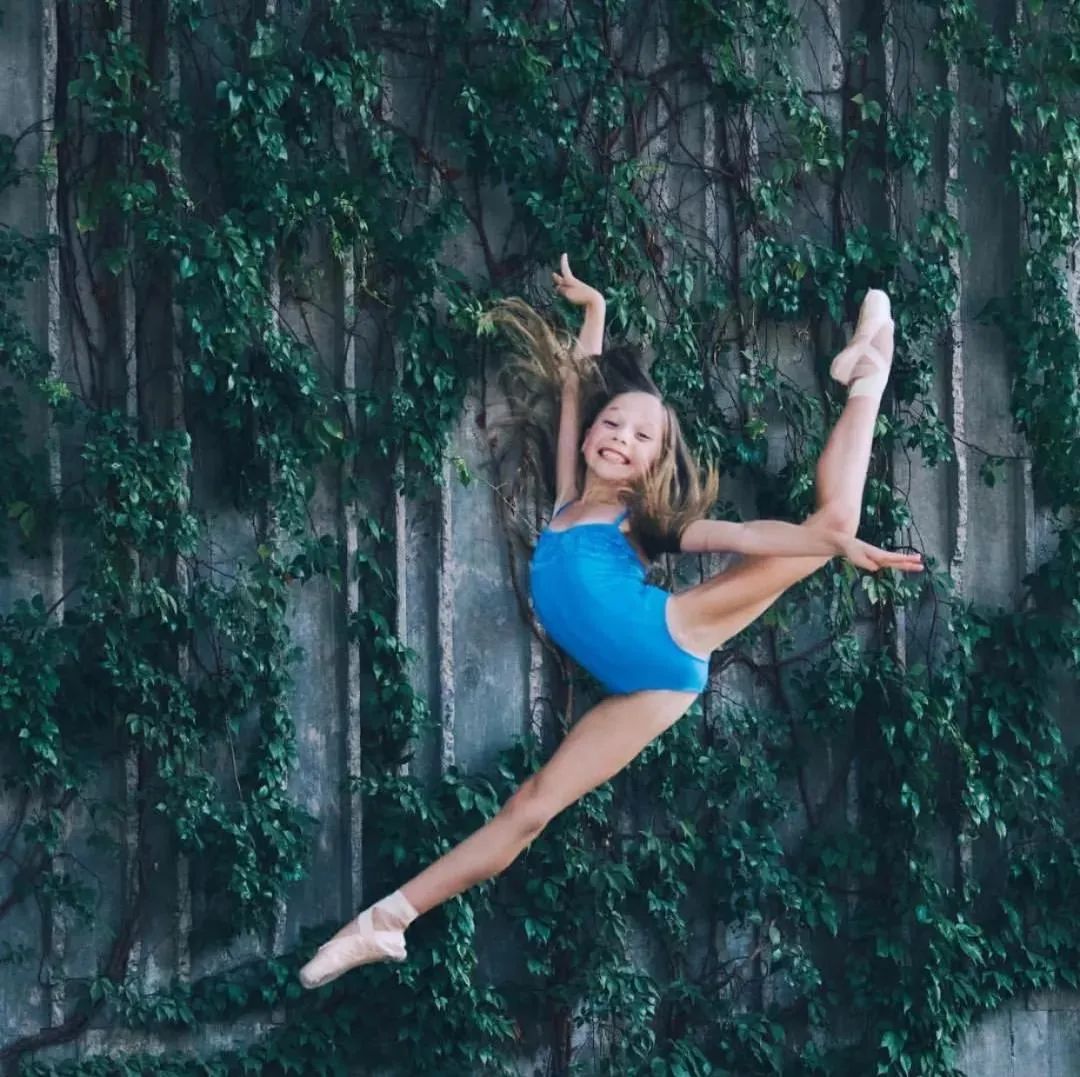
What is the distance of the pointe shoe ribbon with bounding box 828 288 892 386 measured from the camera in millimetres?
3904

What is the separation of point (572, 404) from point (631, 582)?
43cm

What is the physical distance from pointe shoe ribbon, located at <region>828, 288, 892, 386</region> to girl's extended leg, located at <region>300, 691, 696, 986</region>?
682 mm

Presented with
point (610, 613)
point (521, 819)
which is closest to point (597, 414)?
point (610, 613)

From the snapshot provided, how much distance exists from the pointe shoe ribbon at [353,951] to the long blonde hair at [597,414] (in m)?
0.90

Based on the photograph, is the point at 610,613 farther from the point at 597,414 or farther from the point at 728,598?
the point at 597,414

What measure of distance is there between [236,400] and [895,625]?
225 cm

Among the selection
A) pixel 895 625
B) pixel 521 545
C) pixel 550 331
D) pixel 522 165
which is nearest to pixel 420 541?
pixel 521 545

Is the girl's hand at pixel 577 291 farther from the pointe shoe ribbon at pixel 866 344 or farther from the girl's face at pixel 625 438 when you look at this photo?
the pointe shoe ribbon at pixel 866 344

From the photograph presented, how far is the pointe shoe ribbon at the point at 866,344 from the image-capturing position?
12.8ft

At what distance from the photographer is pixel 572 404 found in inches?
164

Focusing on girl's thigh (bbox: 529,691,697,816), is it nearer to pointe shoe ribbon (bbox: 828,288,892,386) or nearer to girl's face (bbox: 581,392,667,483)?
girl's face (bbox: 581,392,667,483)

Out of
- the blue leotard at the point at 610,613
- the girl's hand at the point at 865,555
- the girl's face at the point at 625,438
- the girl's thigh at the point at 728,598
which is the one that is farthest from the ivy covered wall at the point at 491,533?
the girl's hand at the point at 865,555

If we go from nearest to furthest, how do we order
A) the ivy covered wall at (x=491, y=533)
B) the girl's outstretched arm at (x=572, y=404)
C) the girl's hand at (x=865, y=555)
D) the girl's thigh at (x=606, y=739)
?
the girl's hand at (x=865, y=555) → the girl's thigh at (x=606, y=739) → the girl's outstretched arm at (x=572, y=404) → the ivy covered wall at (x=491, y=533)

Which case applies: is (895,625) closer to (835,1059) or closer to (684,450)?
(835,1059)
